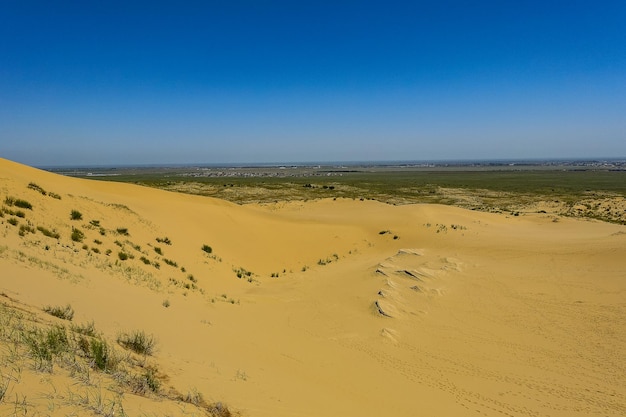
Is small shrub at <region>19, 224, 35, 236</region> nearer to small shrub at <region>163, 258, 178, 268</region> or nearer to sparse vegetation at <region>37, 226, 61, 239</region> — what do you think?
sparse vegetation at <region>37, 226, 61, 239</region>

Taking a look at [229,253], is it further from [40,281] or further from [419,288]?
[40,281]

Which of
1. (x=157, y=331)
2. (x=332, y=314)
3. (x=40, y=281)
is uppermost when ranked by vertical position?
(x=40, y=281)

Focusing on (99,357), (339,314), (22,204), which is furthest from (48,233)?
(339,314)

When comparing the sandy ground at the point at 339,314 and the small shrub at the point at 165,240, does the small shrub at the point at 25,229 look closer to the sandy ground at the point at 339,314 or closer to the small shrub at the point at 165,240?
the sandy ground at the point at 339,314

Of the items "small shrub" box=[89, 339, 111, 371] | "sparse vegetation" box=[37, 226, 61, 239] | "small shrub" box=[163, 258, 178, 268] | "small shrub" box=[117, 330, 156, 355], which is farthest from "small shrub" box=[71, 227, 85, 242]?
"small shrub" box=[89, 339, 111, 371]

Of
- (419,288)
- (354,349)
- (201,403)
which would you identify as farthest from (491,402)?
(419,288)

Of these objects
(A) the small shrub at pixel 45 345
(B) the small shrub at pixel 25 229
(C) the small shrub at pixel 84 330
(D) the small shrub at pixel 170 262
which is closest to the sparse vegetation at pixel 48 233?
(B) the small shrub at pixel 25 229

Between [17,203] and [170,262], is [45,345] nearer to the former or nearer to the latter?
[170,262]
